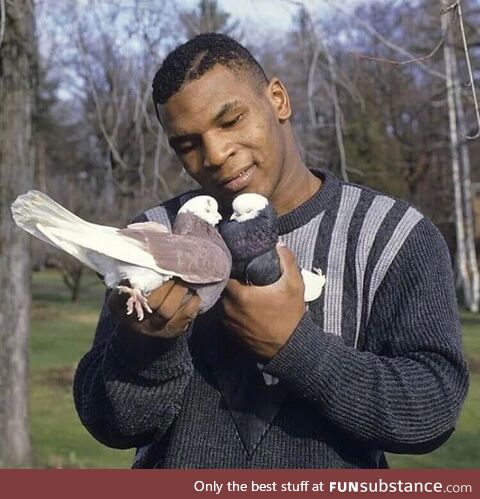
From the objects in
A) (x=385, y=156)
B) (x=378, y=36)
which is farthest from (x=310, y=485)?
(x=385, y=156)

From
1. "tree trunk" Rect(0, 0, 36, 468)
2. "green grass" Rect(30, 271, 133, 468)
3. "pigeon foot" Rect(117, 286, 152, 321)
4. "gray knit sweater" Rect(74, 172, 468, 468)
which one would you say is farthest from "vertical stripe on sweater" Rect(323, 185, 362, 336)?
"green grass" Rect(30, 271, 133, 468)

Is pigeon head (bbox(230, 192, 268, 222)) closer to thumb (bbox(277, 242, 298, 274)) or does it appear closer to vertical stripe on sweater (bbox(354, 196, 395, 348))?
thumb (bbox(277, 242, 298, 274))

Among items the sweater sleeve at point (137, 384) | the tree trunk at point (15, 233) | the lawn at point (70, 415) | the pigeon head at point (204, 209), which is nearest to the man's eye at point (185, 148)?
the pigeon head at point (204, 209)

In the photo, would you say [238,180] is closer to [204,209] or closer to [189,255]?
[204,209]

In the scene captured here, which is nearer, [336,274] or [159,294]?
[159,294]

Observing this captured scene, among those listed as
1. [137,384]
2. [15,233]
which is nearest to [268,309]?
[137,384]

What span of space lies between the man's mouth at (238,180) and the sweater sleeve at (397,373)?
0.26 meters

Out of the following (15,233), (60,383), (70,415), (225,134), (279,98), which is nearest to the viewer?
(225,134)

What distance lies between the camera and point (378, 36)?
12.7 feet

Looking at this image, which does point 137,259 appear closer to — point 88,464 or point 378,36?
point 378,36

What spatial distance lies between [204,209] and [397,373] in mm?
414

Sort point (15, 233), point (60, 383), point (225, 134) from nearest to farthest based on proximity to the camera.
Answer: point (225, 134) < point (15, 233) < point (60, 383)

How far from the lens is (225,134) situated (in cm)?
151

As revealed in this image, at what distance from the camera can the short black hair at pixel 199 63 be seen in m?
1.52
